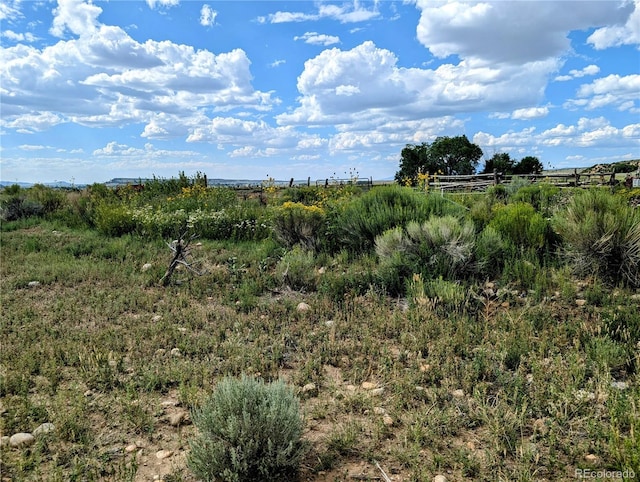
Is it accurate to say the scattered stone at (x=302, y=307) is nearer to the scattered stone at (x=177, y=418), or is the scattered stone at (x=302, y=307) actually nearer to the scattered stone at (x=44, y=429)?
the scattered stone at (x=177, y=418)

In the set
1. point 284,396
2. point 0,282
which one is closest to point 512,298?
point 284,396

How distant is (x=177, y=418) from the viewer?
308 cm

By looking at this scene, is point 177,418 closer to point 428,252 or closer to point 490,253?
point 428,252

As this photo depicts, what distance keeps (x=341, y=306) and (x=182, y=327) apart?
1.87 m

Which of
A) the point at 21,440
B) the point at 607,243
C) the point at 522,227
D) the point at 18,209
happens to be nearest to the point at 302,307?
the point at 21,440

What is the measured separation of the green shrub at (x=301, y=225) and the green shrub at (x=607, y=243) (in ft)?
13.3

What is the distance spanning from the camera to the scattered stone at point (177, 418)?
307cm

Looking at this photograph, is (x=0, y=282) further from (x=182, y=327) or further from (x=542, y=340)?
(x=542, y=340)

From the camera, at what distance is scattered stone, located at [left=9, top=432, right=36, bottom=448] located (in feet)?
9.42

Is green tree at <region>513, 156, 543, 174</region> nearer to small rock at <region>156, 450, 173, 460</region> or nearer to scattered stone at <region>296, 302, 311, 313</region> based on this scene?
scattered stone at <region>296, 302, 311, 313</region>

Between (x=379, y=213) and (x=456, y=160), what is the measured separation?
4835 cm

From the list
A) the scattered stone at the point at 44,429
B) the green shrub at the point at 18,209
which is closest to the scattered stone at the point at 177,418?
the scattered stone at the point at 44,429

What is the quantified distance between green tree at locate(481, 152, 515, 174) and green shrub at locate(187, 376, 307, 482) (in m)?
51.4

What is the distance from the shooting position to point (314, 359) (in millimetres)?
3932
